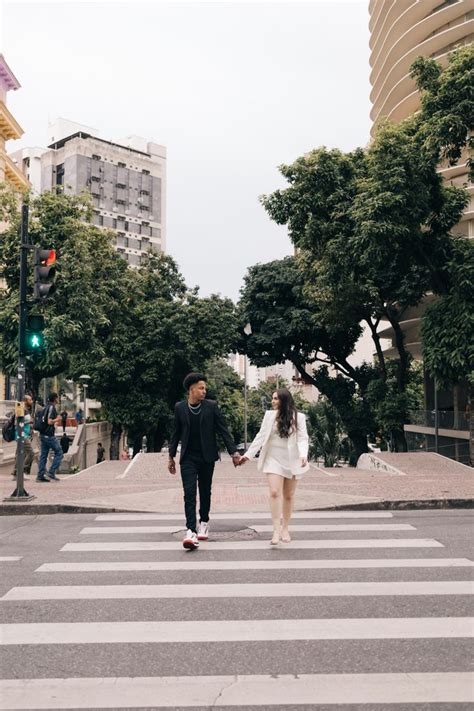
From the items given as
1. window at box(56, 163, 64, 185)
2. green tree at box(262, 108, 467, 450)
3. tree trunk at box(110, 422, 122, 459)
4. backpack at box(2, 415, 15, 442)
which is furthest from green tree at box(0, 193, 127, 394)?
window at box(56, 163, 64, 185)

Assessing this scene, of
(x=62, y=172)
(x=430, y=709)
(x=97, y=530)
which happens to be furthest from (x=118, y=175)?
(x=430, y=709)

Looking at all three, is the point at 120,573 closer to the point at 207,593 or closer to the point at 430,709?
the point at 207,593

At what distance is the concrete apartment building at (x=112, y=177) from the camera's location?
8912 cm

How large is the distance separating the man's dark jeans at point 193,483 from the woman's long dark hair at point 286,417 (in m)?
0.87

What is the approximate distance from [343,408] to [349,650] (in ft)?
108

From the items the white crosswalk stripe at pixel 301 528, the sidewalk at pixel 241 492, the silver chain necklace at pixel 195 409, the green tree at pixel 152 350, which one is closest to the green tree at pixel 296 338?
the green tree at pixel 152 350

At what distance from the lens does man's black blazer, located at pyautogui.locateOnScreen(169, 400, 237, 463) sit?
8148mm

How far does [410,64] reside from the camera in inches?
1444

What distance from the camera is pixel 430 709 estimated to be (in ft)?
12.5

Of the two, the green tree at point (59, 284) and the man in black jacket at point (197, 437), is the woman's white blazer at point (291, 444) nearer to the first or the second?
the man in black jacket at point (197, 437)

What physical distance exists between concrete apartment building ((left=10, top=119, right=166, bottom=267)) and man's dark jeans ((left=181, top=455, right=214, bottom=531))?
268 feet

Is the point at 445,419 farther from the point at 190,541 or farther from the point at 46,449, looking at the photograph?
the point at 190,541

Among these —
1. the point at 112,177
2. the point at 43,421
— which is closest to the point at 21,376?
the point at 43,421

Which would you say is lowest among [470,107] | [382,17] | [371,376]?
[371,376]
